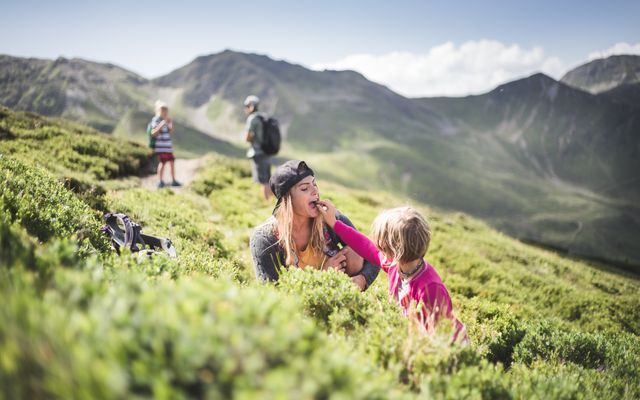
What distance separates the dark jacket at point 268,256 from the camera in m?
5.02

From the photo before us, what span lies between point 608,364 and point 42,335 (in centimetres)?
555

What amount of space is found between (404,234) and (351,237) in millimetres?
1224

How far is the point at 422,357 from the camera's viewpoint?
9.52 ft

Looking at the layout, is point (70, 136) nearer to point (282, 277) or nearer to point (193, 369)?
point (282, 277)

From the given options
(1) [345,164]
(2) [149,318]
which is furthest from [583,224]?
(2) [149,318]

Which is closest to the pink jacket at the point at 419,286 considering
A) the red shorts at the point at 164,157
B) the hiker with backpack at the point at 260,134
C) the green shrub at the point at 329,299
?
the green shrub at the point at 329,299

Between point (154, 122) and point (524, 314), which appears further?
point (154, 122)

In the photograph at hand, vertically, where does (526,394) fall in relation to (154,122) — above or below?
below

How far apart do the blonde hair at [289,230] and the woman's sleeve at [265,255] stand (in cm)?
15

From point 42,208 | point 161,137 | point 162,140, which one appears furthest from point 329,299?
point 161,137

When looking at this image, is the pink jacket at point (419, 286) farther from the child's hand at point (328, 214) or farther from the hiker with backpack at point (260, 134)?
the hiker with backpack at point (260, 134)

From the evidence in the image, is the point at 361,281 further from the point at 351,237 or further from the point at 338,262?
the point at 351,237

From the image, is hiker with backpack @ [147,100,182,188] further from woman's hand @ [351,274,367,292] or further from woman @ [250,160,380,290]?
woman's hand @ [351,274,367,292]

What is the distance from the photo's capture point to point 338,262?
17.0ft
